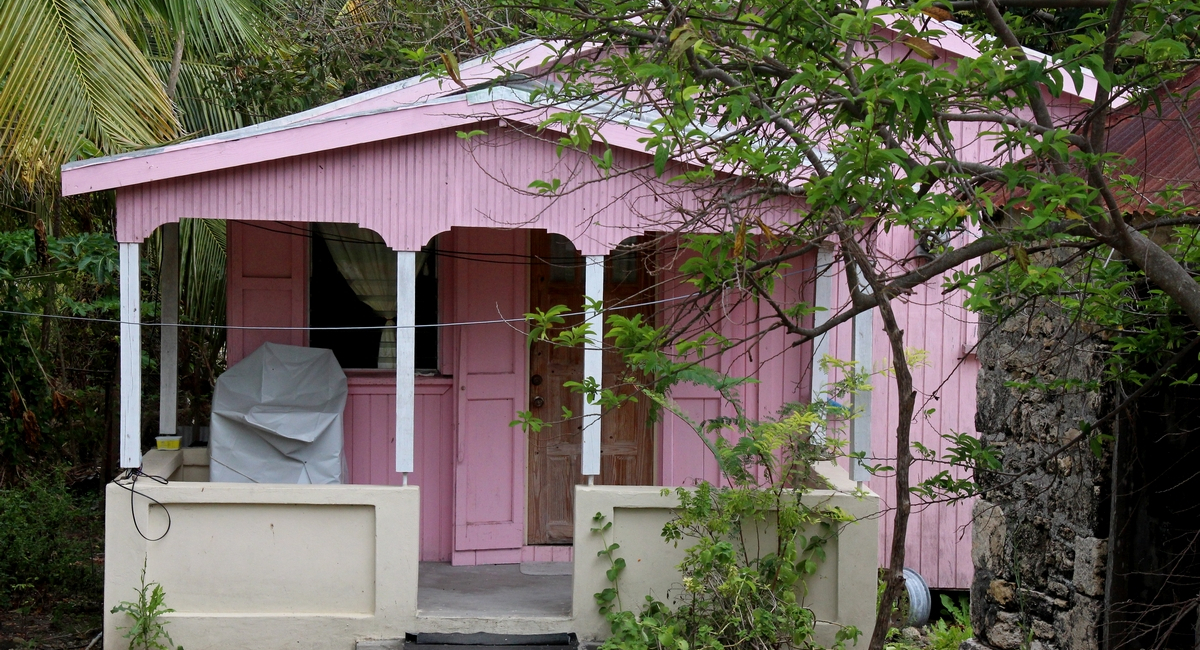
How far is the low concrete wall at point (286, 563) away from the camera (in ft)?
20.1

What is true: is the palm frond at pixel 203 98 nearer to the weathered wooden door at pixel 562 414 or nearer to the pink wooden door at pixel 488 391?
the pink wooden door at pixel 488 391

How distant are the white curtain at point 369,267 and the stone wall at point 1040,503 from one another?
4.26 m

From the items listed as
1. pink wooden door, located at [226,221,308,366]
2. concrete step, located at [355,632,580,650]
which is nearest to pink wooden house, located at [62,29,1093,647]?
pink wooden door, located at [226,221,308,366]

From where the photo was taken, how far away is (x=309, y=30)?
10383 millimetres

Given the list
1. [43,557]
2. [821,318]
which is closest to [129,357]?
[43,557]

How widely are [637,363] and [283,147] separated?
9.61ft

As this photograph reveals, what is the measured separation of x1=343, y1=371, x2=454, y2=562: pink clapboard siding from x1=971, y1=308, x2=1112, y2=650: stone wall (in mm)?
3713

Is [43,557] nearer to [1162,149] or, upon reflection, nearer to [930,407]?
[930,407]

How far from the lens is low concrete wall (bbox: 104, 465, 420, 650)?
20.1ft

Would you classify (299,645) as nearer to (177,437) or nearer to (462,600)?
(462,600)

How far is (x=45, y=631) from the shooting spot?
7.10 m

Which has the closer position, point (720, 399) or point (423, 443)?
point (423, 443)

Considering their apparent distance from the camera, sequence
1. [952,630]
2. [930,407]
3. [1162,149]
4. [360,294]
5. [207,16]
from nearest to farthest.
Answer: [1162,149] < [952,630] < [360,294] < [930,407] < [207,16]

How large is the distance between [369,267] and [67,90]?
91.8 inches
